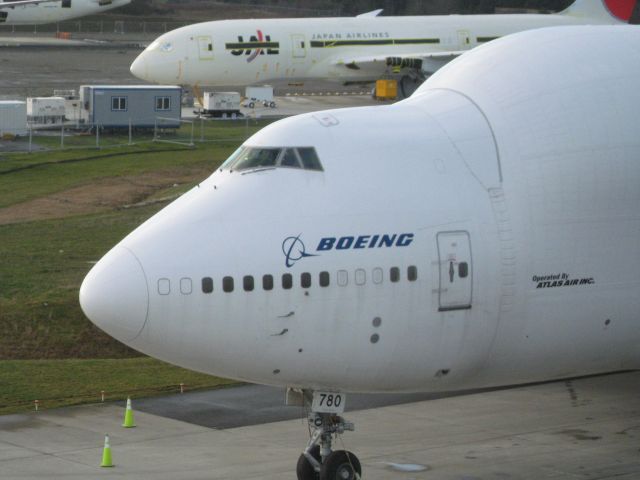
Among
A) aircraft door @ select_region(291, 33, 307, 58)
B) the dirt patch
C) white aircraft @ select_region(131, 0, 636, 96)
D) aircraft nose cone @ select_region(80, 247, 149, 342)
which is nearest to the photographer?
aircraft nose cone @ select_region(80, 247, 149, 342)

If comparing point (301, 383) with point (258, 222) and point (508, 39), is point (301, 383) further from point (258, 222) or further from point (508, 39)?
point (508, 39)

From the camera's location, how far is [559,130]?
21.1 m

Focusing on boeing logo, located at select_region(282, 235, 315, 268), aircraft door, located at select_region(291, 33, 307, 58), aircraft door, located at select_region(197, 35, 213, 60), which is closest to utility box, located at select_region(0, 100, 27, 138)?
aircraft door, located at select_region(197, 35, 213, 60)

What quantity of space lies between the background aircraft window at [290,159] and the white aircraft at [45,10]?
10079cm

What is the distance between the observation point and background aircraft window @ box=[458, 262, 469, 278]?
2012 cm

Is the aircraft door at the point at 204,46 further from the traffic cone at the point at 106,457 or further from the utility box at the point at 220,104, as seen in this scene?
the traffic cone at the point at 106,457

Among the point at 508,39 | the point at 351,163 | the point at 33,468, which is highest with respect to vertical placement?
the point at 508,39

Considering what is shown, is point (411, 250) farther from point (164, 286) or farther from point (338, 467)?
point (164, 286)

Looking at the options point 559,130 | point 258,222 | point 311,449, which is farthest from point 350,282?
point 559,130

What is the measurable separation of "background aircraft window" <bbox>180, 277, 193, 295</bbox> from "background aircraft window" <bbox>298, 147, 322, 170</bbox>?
8.26 ft

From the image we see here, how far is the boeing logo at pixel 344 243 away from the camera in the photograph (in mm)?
19438

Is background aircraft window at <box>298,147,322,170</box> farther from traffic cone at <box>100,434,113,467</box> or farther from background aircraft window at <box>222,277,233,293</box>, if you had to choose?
traffic cone at <box>100,434,113,467</box>

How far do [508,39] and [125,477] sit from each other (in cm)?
974

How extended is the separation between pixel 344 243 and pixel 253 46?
200 feet
